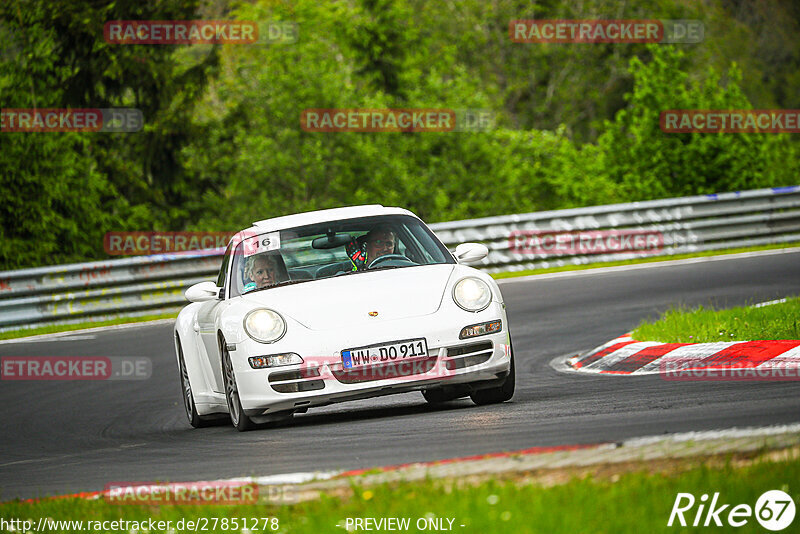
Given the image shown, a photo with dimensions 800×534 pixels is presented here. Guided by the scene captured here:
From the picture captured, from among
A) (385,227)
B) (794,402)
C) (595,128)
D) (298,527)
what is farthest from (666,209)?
(595,128)

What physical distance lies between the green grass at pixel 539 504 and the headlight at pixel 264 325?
2.56m

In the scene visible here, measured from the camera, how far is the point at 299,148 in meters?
35.4

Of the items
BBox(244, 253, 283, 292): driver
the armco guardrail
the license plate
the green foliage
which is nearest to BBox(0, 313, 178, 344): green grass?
the armco guardrail

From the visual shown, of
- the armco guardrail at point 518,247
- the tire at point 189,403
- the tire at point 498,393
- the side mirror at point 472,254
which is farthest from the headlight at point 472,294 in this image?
the armco guardrail at point 518,247

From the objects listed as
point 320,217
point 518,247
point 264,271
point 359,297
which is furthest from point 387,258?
point 518,247

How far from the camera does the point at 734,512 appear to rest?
4.12m

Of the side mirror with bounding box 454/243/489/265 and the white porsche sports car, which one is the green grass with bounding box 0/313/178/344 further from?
the side mirror with bounding box 454/243/489/265

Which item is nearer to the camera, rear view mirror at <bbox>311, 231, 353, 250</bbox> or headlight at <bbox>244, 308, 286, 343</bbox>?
headlight at <bbox>244, 308, 286, 343</bbox>

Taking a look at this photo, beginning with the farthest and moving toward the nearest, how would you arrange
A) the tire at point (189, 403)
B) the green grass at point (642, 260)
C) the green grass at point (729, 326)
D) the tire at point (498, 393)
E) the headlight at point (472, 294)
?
1. the green grass at point (642, 260)
2. the green grass at point (729, 326)
3. the tire at point (189, 403)
4. the tire at point (498, 393)
5. the headlight at point (472, 294)

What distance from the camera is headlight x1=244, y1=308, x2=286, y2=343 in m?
7.70

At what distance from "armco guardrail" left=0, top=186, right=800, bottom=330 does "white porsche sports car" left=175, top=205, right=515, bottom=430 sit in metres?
9.19

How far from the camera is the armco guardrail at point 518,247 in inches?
686

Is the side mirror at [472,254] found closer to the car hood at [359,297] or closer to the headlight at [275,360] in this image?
the car hood at [359,297]

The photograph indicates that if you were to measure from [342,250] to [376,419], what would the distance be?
1.60 m
